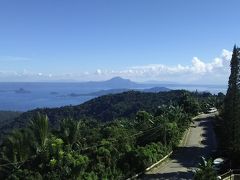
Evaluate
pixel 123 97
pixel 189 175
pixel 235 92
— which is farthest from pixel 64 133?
pixel 123 97

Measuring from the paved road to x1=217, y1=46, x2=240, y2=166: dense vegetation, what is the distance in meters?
2.97

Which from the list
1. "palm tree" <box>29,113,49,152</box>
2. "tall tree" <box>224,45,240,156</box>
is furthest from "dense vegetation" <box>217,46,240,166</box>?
"palm tree" <box>29,113,49,152</box>

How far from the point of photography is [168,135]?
3928cm

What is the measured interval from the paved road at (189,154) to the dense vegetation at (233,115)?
2.97 meters

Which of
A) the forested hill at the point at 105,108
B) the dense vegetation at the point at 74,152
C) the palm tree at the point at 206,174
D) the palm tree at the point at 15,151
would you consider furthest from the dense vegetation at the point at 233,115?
the forested hill at the point at 105,108

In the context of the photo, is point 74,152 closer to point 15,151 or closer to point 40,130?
point 40,130

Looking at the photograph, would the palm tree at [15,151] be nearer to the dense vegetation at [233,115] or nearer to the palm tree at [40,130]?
the palm tree at [40,130]

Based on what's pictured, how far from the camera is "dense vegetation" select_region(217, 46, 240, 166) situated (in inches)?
1326

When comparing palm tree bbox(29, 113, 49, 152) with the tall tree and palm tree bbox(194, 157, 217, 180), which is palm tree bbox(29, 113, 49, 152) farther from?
the tall tree

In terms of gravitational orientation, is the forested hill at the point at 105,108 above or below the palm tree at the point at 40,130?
below

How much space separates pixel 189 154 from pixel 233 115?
5.36m

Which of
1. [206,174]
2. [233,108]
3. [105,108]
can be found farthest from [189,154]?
[105,108]

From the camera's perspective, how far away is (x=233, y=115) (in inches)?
1412

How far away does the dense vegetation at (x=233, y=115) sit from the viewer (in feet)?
111
